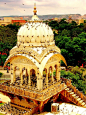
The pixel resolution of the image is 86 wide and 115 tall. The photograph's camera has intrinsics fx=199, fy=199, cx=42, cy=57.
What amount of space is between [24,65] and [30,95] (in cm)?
230

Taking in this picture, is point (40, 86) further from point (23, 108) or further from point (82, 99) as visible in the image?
point (82, 99)

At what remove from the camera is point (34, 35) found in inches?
582

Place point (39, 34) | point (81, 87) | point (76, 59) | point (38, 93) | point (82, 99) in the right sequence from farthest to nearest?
point (76, 59) → point (81, 87) → point (82, 99) → point (39, 34) → point (38, 93)

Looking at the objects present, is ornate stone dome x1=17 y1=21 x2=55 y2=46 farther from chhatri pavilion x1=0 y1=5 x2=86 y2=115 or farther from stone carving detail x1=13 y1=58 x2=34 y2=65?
stone carving detail x1=13 y1=58 x2=34 y2=65

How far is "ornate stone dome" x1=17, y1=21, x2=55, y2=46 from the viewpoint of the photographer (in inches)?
583

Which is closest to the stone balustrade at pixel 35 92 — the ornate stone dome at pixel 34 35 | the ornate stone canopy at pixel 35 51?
the ornate stone canopy at pixel 35 51

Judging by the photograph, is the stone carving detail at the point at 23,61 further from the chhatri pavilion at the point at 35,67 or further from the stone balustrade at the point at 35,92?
the stone balustrade at the point at 35,92

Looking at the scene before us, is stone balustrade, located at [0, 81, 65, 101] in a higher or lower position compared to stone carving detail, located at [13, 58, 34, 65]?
lower

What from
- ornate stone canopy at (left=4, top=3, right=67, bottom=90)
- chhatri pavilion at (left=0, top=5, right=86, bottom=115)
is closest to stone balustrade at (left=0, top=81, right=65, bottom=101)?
chhatri pavilion at (left=0, top=5, right=86, bottom=115)

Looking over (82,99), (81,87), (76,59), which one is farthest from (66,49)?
(82,99)

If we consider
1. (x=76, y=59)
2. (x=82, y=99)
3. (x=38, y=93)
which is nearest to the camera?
(x=38, y=93)

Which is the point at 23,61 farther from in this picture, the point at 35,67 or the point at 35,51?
the point at 35,51

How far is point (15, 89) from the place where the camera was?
592 inches

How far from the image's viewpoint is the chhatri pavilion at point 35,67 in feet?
46.4
